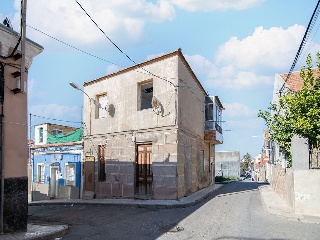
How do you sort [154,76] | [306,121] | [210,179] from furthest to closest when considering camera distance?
[210,179] → [154,76] → [306,121]

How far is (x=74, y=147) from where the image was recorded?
1870cm

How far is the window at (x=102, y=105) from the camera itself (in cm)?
1745

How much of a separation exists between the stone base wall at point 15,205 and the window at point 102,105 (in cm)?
991

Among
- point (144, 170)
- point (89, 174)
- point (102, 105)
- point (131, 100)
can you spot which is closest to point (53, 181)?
point (89, 174)

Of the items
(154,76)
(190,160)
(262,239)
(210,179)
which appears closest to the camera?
(262,239)

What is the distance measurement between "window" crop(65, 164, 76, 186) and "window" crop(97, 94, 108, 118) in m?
4.11

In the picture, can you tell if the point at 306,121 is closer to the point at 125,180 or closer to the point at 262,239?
the point at 262,239

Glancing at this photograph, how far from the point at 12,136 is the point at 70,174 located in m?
12.1

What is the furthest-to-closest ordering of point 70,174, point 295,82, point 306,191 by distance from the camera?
point 70,174 < point 295,82 < point 306,191

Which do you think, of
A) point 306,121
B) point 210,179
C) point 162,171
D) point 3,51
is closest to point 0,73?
point 3,51

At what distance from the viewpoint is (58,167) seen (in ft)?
65.7

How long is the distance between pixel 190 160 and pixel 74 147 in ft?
25.3

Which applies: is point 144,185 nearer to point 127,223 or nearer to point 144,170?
point 144,170

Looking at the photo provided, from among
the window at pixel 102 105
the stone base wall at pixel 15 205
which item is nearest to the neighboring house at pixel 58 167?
the window at pixel 102 105
